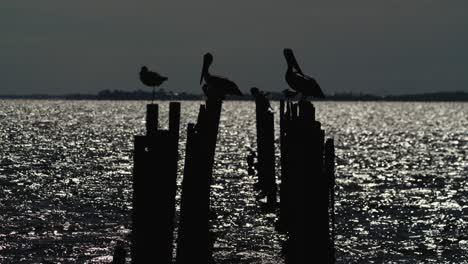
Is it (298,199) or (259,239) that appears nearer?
(298,199)

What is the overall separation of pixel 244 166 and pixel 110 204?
21.6 m

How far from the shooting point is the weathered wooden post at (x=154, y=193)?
16.0 metres

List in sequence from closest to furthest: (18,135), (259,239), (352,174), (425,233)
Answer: (259,239), (425,233), (352,174), (18,135)

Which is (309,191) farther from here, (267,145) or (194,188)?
(267,145)

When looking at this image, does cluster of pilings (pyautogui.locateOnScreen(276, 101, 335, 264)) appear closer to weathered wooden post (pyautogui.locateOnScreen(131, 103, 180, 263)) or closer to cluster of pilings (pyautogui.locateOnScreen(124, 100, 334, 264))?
cluster of pilings (pyautogui.locateOnScreen(124, 100, 334, 264))

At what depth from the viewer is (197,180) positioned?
16.2 metres

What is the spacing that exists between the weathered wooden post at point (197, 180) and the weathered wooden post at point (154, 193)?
1.02ft

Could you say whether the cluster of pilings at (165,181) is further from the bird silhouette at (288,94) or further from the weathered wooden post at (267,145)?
the weathered wooden post at (267,145)

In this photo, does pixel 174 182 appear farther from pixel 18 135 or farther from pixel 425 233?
pixel 18 135

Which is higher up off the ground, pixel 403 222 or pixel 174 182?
pixel 174 182

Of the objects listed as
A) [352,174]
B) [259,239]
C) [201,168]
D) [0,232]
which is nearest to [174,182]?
[201,168]

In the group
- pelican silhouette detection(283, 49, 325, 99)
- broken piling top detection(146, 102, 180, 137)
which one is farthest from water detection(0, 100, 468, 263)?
broken piling top detection(146, 102, 180, 137)

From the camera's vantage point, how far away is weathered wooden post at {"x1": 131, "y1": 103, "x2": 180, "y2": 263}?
16.0 metres

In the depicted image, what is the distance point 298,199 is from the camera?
54.5ft
